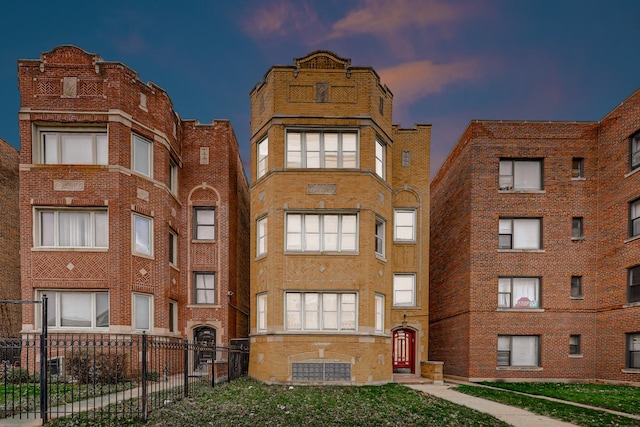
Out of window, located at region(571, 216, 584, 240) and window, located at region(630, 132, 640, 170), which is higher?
window, located at region(630, 132, 640, 170)

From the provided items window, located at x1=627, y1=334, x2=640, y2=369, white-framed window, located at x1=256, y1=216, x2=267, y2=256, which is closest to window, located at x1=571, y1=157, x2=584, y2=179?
window, located at x1=627, y1=334, x2=640, y2=369

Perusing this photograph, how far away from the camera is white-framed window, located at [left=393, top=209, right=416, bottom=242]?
19.6m

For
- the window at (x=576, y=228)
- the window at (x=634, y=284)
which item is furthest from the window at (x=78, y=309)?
the window at (x=634, y=284)

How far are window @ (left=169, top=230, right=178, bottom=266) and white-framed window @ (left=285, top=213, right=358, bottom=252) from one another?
22.3 feet

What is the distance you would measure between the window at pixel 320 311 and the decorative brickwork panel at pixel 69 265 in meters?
7.87

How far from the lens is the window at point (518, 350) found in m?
18.3

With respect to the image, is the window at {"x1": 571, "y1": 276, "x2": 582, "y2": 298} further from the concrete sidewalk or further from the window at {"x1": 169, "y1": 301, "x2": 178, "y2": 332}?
the window at {"x1": 169, "y1": 301, "x2": 178, "y2": 332}

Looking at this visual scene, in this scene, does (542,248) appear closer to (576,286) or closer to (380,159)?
(576,286)

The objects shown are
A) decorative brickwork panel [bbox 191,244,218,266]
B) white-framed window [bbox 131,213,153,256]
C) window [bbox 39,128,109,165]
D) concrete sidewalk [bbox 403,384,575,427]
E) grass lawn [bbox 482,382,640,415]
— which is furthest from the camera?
decorative brickwork panel [bbox 191,244,218,266]

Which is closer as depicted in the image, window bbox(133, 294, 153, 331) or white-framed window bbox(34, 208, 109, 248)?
white-framed window bbox(34, 208, 109, 248)

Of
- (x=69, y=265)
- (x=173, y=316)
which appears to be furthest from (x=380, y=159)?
(x=69, y=265)

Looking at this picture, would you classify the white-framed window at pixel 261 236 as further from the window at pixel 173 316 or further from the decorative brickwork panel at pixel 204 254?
the window at pixel 173 316

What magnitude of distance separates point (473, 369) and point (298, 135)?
13.1m

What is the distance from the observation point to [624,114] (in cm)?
1750
